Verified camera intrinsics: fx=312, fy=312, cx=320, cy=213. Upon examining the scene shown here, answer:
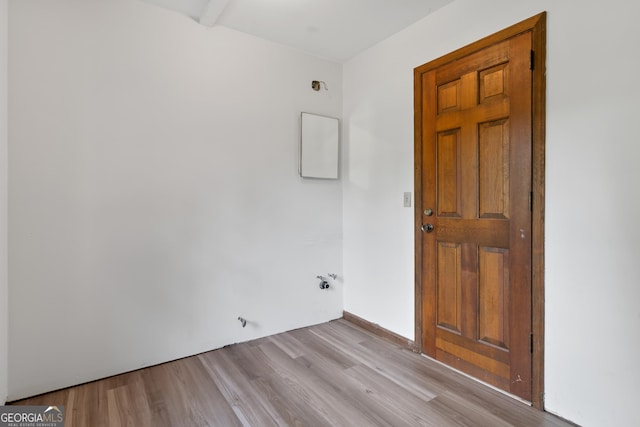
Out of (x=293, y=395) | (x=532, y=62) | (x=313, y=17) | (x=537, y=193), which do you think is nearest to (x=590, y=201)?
(x=537, y=193)

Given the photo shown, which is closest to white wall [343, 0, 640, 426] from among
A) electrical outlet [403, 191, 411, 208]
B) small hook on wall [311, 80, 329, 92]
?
electrical outlet [403, 191, 411, 208]

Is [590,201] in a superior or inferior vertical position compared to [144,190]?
inferior

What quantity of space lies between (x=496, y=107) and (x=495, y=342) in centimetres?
142

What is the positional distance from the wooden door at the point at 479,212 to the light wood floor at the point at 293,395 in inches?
8.2

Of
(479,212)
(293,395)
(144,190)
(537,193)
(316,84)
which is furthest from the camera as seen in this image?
A: (316,84)

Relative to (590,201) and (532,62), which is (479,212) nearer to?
(590,201)

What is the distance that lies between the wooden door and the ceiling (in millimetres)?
453

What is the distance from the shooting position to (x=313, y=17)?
2.31 m

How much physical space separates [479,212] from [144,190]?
2.22m

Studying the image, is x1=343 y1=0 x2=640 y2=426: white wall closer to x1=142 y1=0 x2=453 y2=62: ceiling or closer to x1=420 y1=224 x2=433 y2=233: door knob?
x1=142 y1=0 x2=453 y2=62: ceiling

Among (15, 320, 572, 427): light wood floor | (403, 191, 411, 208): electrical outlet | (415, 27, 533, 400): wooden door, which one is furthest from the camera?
(403, 191, 411, 208): electrical outlet

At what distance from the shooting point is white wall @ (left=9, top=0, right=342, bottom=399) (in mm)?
1825

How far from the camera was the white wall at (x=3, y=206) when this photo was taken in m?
1.68

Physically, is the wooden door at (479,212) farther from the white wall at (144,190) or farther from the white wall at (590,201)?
the white wall at (144,190)
